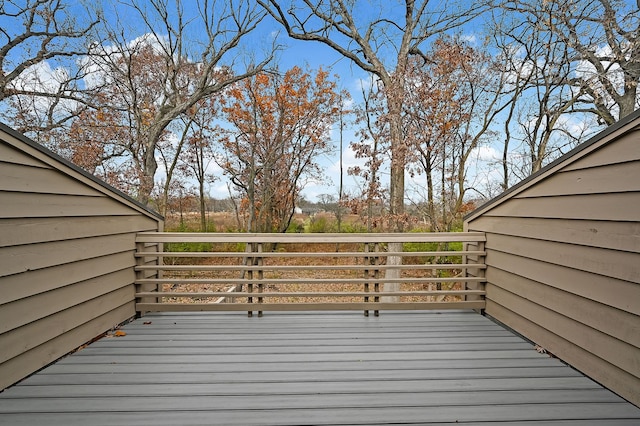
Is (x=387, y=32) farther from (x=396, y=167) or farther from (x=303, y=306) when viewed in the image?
(x=303, y=306)

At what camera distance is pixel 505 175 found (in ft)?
22.9

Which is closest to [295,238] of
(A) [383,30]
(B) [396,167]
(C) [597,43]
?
(B) [396,167]

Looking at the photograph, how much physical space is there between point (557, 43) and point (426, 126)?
3.15 m

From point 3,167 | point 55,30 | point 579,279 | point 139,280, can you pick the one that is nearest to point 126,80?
point 55,30

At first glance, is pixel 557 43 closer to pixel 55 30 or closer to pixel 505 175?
pixel 505 175

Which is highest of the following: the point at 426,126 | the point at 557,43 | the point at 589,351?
the point at 557,43

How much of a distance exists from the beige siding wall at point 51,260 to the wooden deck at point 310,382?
20 centimetres

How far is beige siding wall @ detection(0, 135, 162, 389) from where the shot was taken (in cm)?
201

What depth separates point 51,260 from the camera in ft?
7.57

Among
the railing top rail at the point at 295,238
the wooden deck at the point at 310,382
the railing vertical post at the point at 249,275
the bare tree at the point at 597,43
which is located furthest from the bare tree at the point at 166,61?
the wooden deck at the point at 310,382

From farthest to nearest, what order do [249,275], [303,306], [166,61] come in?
[166,61]
[249,275]
[303,306]

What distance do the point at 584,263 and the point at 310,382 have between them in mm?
1994

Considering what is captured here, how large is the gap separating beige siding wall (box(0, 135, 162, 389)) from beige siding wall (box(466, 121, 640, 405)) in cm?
365

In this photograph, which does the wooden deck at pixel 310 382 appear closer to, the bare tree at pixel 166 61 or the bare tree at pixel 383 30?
the bare tree at pixel 383 30
